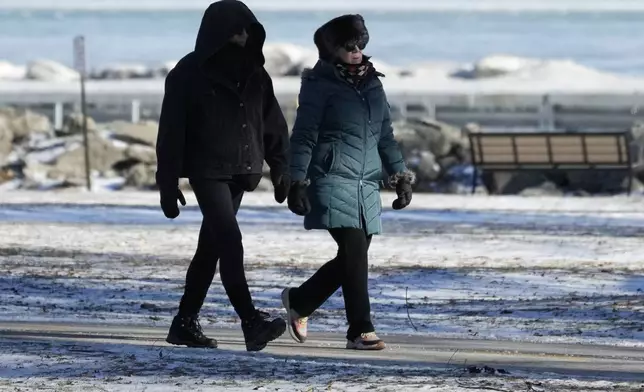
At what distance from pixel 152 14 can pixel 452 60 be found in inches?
2378

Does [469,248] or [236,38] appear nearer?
[236,38]

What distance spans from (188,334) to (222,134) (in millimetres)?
889

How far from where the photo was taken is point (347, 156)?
8.51 meters

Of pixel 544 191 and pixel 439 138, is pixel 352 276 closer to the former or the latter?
pixel 544 191

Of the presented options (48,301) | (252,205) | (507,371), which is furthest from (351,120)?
(252,205)

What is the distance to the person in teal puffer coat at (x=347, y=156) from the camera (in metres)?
8.42

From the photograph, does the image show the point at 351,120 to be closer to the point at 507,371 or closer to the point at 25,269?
the point at 507,371

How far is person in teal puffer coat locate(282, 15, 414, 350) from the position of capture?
8.42 metres

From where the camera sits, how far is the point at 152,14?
126 metres

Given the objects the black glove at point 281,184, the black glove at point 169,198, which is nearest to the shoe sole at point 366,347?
the black glove at point 281,184

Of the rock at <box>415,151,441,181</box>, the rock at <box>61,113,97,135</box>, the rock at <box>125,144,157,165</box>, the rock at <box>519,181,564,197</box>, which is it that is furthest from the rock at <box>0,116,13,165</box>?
the rock at <box>519,181,564,197</box>

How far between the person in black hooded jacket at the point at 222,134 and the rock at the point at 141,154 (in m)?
17.6

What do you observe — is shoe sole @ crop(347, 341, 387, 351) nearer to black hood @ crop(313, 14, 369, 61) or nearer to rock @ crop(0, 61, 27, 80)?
black hood @ crop(313, 14, 369, 61)

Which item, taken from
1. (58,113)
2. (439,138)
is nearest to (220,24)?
(439,138)
